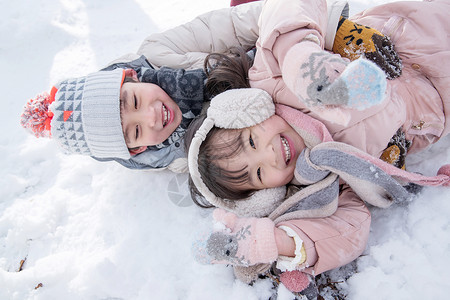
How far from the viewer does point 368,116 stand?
4.20 feet

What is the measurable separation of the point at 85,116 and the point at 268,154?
85 cm

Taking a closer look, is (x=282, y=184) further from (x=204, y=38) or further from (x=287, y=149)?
(x=204, y=38)

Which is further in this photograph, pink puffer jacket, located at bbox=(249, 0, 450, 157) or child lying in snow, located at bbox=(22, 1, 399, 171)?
child lying in snow, located at bbox=(22, 1, 399, 171)

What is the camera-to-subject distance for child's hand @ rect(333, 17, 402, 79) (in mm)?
1357

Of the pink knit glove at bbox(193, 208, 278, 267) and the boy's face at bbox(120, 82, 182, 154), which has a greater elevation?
the boy's face at bbox(120, 82, 182, 154)

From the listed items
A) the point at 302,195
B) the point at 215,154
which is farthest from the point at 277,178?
the point at 215,154

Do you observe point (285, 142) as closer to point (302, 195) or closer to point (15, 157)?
point (302, 195)

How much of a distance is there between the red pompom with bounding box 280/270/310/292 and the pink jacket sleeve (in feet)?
0.12

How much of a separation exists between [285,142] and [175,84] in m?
0.66

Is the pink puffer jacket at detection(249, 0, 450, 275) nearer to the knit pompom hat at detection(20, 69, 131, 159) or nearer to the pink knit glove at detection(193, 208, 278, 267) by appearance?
the pink knit glove at detection(193, 208, 278, 267)

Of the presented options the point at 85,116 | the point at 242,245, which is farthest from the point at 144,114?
the point at 242,245

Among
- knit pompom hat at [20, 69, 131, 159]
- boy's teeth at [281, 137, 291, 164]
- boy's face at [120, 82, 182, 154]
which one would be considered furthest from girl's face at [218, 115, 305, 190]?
knit pompom hat at [20, 69, 131, 159]

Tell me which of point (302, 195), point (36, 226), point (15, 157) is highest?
point (302, 195)

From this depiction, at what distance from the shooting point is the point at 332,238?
47.0 inches
